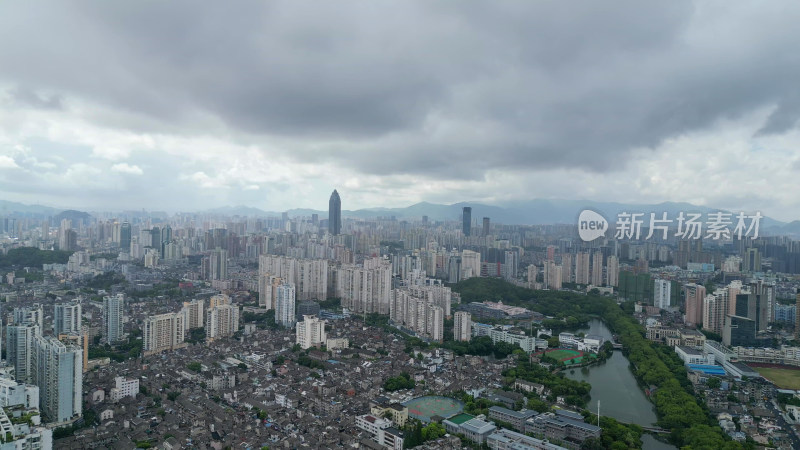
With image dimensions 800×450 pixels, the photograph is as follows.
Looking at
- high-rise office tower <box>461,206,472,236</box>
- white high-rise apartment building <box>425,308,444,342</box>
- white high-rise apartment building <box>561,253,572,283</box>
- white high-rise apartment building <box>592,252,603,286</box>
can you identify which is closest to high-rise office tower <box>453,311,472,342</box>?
white high-rise apartment building <box>425,308,444,342</box>

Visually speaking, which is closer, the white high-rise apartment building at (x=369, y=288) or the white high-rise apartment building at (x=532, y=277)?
the white high-rise apartment building at (x=369, y=288)

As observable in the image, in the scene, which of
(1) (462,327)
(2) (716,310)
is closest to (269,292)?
(1) (462,327)

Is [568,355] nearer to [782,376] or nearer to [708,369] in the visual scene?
[708,369]

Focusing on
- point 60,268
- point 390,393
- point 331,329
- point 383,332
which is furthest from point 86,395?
point 60,268

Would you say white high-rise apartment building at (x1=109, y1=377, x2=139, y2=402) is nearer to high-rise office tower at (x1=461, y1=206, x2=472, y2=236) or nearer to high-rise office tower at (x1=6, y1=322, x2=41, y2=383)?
high-rise office tower at (x1=6, y1=322, x2=41, y2=383)

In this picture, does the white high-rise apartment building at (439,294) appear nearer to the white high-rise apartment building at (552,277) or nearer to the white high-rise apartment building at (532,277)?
the white high-rise apartment building at (532,277)

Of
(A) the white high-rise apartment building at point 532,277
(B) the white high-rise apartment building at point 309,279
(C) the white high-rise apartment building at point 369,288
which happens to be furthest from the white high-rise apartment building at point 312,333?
(A) the white high-rise apartment building at point 532,277
